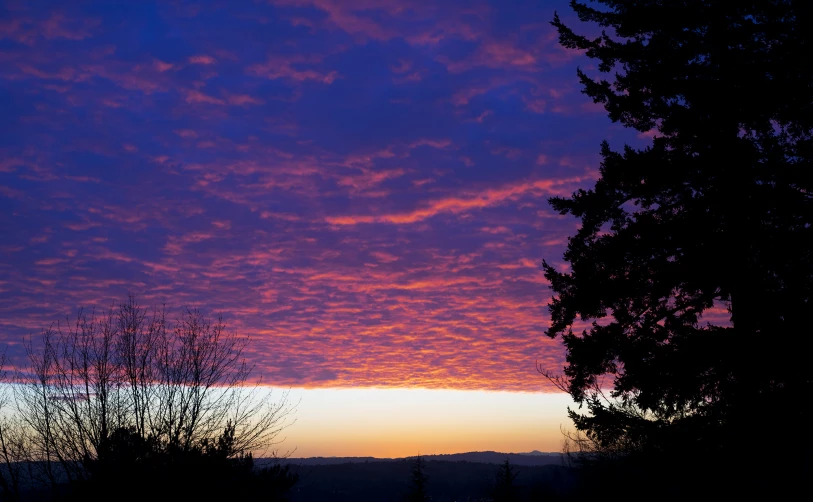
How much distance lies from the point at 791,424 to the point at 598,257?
205 inches

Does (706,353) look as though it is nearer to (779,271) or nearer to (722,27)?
(779,271)

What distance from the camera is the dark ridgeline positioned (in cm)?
1170

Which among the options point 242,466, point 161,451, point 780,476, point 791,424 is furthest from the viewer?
point 242,466

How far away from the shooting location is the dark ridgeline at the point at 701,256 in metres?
11.7

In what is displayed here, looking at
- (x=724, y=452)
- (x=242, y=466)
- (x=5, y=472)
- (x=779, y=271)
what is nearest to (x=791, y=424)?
(x=724, y=452)

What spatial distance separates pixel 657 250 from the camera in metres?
13.7

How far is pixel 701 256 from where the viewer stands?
42.2 ft

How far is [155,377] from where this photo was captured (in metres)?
20.6

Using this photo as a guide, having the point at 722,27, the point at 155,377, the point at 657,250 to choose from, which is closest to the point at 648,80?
the point at 722,27

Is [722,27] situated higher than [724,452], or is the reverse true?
[722,27]

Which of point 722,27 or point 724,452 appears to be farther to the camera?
point 722,27

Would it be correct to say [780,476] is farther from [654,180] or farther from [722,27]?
[722,27]

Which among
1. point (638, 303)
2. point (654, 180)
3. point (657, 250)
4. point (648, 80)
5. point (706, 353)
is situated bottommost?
point (706, 353)

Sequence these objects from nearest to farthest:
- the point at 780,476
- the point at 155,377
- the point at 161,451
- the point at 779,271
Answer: the point at 780,476 < the point at 779,271 < the point at 161,451 < the point at 155,377
